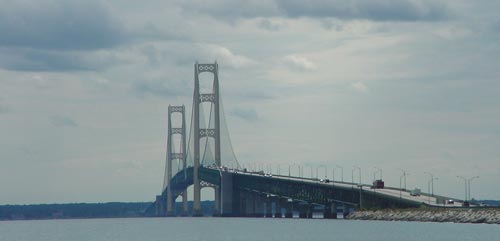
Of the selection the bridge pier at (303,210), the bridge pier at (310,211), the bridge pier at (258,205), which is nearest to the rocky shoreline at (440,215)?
the bridge pier at (310,211)

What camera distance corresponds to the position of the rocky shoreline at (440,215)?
133 m

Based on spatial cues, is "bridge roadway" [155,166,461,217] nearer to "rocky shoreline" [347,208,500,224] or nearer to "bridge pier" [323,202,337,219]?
"bridge pier" [323,202,337,219]

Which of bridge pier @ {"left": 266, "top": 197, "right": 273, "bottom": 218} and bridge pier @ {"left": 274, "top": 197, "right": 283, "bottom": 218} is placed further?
bridge pier @ {"left": 266, "top": 197, "right": 273, "bottom": 218}

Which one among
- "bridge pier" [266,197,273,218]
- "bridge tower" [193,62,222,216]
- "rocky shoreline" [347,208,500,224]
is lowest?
"rocky shoreline" [347,208,500,224]

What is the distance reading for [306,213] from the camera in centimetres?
18538

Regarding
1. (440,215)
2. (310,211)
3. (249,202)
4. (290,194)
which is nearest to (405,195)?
(310,211)

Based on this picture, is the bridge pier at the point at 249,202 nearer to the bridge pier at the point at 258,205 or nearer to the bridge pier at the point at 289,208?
the bridge pier at the point at 258,205

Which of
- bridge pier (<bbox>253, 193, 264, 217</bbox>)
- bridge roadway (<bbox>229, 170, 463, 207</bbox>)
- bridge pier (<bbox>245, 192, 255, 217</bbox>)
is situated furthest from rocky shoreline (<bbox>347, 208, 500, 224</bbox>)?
bridge pier (<bbox>245, 192, 255, 217</bbox>)

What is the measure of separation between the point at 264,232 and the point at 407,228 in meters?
13.1

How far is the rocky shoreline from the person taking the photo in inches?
5220

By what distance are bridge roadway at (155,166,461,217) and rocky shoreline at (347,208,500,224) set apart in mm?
7549

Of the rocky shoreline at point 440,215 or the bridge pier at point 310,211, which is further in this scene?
the bridge pier at point 310,211

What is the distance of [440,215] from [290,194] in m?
48.4

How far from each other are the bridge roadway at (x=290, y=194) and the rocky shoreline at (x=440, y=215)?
24.8 feet
